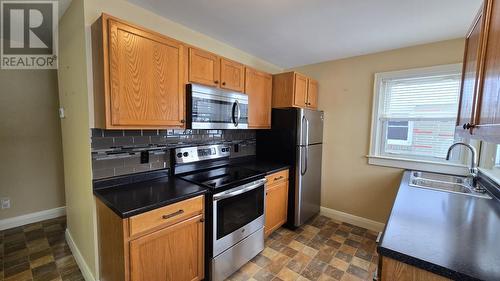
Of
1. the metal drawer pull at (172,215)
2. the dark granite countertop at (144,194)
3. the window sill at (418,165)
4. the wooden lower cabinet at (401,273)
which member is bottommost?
the metal drawer pull at (172,215)

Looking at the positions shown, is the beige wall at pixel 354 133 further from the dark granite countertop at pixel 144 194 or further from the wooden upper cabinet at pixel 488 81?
the dark granite countertop at pixel 144 194

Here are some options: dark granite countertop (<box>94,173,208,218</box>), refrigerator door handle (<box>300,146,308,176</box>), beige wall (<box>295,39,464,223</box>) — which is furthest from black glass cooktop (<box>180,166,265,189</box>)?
beige wall (<box>295,39,464,223</box>)

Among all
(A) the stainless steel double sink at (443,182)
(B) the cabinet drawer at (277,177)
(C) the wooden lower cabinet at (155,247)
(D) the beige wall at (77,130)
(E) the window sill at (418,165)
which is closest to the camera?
(C) the wooden lower cabinet at (155,247)

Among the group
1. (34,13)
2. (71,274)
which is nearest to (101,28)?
(34,13)

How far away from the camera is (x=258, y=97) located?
2705mm

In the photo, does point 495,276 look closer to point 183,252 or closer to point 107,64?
point 183,252

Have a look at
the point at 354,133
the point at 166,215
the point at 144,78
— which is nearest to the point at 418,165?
the point at 354,133

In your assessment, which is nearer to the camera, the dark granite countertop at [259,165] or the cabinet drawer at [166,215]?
the cabinet drawer at [166,215]

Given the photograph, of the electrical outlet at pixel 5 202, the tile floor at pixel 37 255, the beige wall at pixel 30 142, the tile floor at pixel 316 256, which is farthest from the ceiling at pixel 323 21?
the electrical outlet at pixel 5 202

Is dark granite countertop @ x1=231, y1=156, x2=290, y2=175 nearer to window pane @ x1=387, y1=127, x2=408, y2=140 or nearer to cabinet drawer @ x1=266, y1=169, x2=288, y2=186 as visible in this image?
cabinet drawer @ x1=266, y1=169, x2=288, y2=186

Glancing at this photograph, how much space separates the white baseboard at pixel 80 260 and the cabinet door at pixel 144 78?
4.64 ft

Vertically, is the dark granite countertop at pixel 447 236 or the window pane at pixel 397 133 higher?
the window pane at pixel 397 133

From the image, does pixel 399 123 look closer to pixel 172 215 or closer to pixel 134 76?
pixel 172 215

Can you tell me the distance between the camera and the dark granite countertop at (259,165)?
2.49 m
